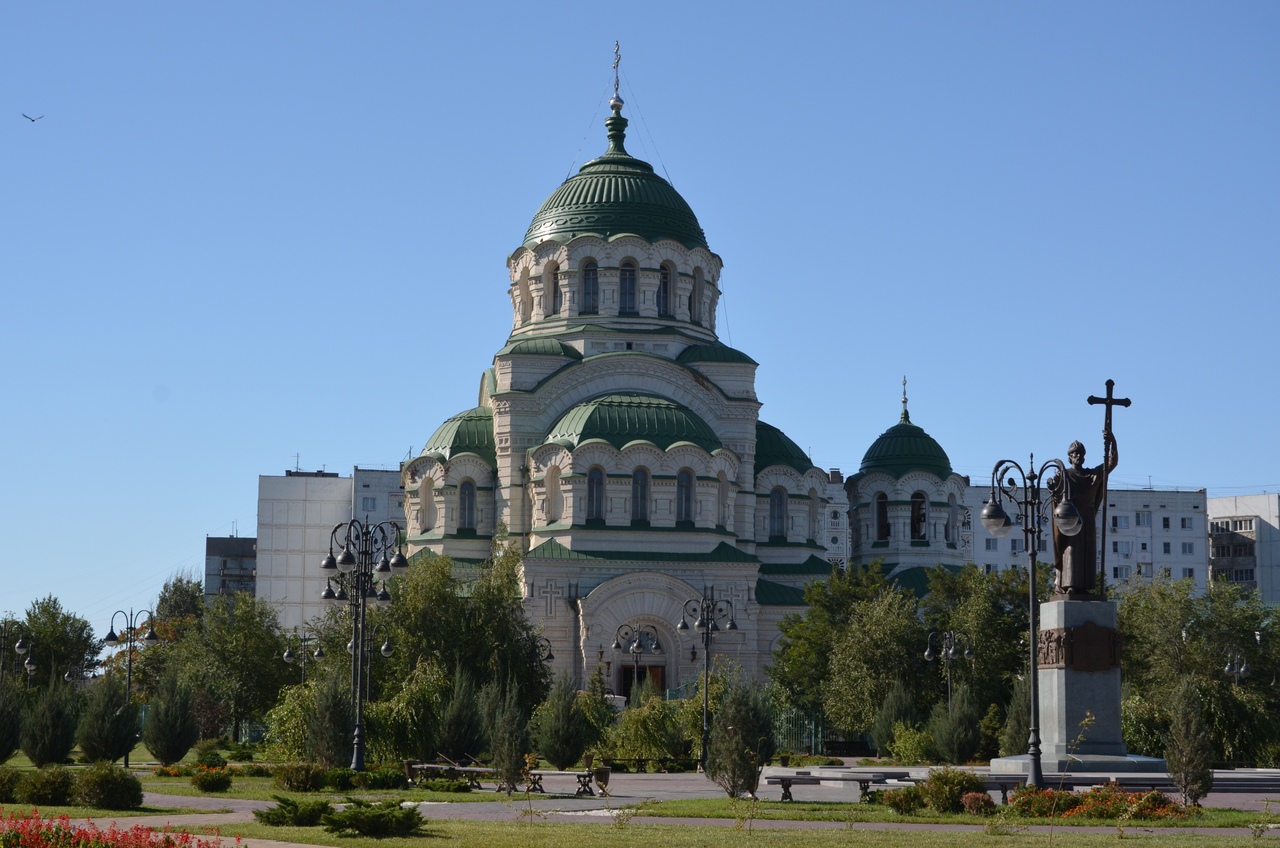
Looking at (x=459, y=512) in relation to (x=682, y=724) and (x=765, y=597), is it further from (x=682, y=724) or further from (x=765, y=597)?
(x=682, y=724)

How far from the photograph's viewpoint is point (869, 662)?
43.5 m

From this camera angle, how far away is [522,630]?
142ft

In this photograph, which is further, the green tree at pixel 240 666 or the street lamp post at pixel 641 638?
the green tree at pixel 240 666

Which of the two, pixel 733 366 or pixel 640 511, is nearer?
pixel 640 511

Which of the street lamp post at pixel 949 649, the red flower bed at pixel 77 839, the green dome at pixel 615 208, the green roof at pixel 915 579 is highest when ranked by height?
the green dome at pixel 615 208

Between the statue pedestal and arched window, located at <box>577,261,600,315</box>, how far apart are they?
33.9 metres

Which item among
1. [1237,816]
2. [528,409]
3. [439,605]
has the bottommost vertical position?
[1237,816]

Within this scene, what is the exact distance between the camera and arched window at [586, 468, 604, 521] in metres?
50.9

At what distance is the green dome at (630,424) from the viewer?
Answer: 51219 millimetres

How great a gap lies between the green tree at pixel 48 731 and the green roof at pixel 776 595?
77.0 feet

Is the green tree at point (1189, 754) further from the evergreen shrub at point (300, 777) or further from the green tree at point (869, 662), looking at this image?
the green tree at point (869, 662)

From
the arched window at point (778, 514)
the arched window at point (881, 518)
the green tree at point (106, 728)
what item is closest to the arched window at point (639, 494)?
the arched window at point (778, 514)

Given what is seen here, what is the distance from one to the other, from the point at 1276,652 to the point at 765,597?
50.8ft

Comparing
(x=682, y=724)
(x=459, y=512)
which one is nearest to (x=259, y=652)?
(x=459, y=512)
